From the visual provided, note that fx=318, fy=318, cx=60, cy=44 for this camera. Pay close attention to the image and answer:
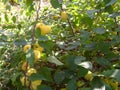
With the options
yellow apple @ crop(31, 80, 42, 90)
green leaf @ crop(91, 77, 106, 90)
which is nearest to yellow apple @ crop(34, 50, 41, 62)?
yellow apple @ crop(31, 80, 42, 90)

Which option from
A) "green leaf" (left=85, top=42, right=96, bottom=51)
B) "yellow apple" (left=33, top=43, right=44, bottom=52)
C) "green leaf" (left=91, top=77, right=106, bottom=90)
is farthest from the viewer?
"green leaf" (left=85, top=42, right=96, bottom=51)

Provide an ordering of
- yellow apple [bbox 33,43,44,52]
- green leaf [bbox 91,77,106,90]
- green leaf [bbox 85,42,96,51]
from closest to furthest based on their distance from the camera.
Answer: green leaf [bbox 91,77,106,90]
yellow apple [bbox 33,43,44,52]
green leaf [bbox 85,42,96,51]

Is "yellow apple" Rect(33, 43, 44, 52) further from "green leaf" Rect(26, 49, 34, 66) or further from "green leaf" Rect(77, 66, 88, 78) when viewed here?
"green leaf" Rect(77, 66, 88, 78)

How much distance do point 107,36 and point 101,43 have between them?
0.66 feet

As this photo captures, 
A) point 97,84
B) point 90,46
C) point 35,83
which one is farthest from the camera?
point 90,46

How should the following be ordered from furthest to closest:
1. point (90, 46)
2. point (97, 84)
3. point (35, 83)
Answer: point (90, 46), point (35, 83), point (97, 84)

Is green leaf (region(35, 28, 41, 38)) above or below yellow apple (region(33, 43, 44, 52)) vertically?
above

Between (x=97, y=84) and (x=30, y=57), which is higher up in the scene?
(x=30, y=57)

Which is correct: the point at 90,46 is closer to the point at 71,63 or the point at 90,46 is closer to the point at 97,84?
the point at 71,63

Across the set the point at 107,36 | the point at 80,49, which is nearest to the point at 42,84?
the point at 80,49

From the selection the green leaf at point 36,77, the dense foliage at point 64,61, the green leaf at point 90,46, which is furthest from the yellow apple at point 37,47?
the green leaf at point 90,46

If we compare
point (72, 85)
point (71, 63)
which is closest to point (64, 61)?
point (71, 63)

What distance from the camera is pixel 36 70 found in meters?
1.34

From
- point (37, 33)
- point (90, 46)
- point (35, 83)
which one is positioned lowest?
point (35, 83)
